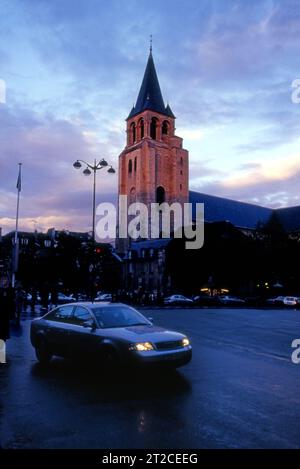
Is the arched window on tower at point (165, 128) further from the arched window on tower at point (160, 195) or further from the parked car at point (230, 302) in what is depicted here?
the parked car at point (230, 302)

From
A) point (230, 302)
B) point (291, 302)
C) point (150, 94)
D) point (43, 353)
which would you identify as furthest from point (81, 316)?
point (150, 94)

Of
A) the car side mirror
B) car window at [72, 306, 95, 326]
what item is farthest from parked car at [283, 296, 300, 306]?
the car side mirror

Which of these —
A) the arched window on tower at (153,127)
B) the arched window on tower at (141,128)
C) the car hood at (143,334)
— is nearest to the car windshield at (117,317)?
the car hood at (143,334)

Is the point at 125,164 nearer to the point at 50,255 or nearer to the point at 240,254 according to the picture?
the point at 240,254

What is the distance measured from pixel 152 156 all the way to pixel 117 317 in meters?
93.9

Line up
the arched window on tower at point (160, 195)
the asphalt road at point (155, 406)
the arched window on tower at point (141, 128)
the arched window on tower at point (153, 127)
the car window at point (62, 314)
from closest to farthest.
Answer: the asphalt road at point (155, 406)
the car window at point (62, 314)
the arched window on tower at point (160, 195)
the arched window on tower at point (141, 128)
the arched window on tower at point (153, 127)

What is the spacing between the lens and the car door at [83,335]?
29.8 ft

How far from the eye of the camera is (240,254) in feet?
226

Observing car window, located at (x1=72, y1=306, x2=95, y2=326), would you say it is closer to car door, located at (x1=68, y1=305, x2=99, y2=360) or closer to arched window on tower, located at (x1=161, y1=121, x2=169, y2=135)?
car door, located at (x1=68, y1=305, x2=99, y2=360)

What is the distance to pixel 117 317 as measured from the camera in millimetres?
9664

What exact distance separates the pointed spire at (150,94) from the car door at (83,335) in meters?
98.0
